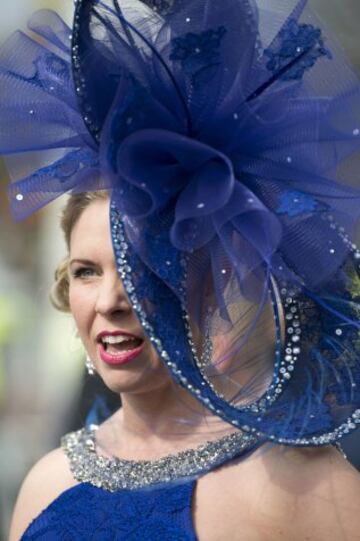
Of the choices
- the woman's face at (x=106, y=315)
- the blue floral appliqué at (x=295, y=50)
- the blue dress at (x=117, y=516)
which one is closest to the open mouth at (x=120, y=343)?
the woman's face at (x=106, y=315)

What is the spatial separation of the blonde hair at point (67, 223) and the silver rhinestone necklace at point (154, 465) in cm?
28

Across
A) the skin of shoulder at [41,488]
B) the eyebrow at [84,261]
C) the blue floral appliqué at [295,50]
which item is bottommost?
the skin of shoulder at [41,488]

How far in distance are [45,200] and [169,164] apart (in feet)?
0.73

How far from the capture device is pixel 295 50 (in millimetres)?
1312

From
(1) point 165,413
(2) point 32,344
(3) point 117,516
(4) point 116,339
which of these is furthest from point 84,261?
(2) point 32,344

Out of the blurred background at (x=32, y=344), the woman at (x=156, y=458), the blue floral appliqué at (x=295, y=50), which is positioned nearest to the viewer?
the blue floral appliqué at (x=295, y=50)

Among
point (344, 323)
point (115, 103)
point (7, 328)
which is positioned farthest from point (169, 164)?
point (7, 328)

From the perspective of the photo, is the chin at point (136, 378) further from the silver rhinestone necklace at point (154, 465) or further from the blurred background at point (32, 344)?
the blurred background at point (32, 344)

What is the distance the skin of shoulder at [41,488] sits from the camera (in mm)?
1753

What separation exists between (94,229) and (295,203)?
39cm

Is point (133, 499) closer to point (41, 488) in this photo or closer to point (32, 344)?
point (41, 488)

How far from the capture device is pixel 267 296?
134 cm

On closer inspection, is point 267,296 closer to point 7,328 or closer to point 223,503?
point 223,503

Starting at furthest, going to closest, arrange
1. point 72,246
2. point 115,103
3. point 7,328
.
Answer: point 7,328 → point 72,246 → point 115,103
